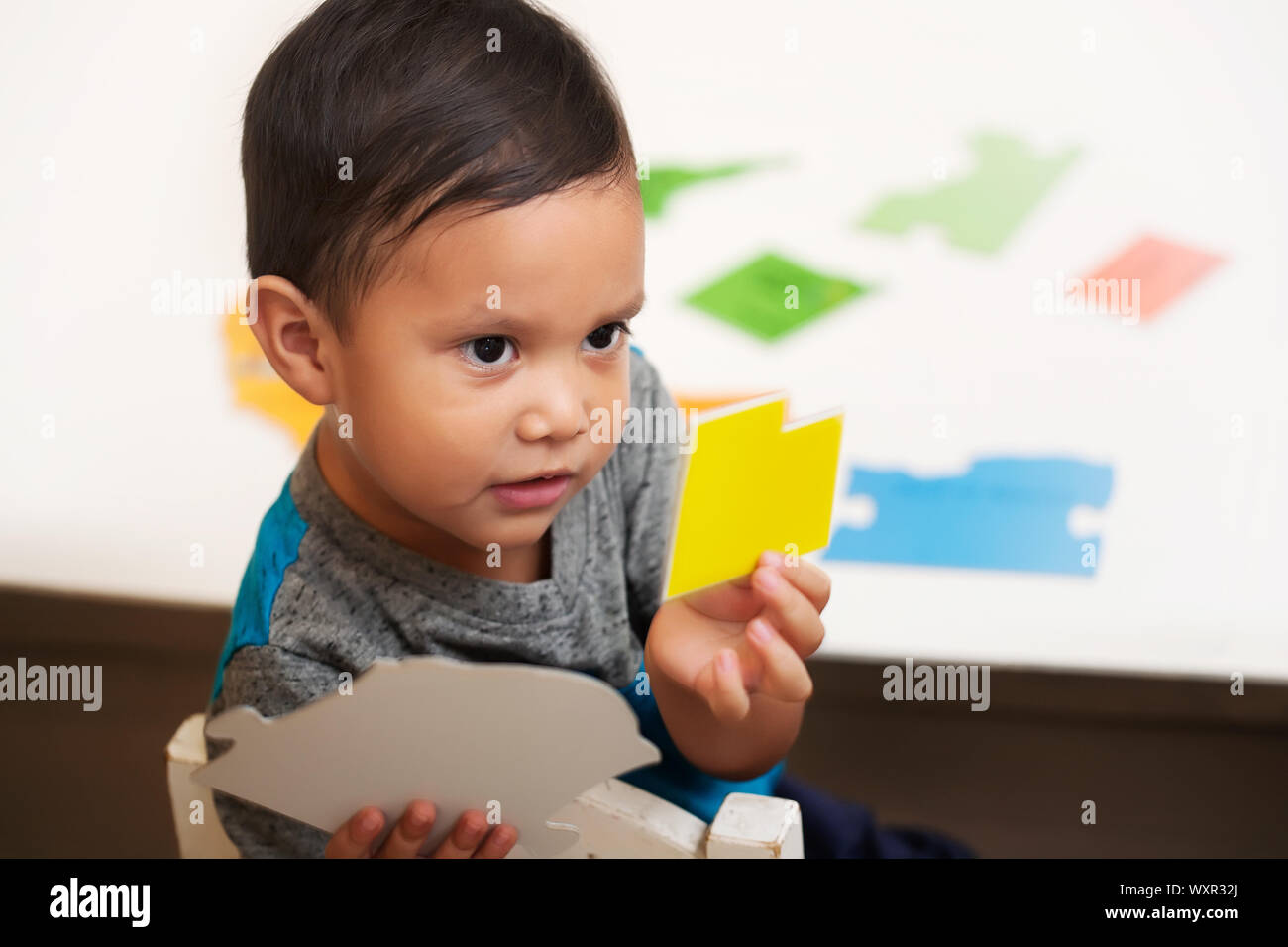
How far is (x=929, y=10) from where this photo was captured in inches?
50.6

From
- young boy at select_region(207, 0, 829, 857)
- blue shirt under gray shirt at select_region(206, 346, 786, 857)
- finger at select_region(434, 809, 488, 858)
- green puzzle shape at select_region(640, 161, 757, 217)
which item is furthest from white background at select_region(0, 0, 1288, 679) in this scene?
finger at select_region(434, 809, 488, 858)

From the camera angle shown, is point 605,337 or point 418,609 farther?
point 418,609

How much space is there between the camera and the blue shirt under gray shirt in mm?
676

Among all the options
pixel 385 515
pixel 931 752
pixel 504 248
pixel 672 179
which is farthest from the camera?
pixel 931 752

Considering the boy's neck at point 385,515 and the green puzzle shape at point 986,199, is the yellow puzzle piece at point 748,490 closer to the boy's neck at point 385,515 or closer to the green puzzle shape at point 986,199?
the boy's neck at point 385,515

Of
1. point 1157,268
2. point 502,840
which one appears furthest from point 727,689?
point 1157,268

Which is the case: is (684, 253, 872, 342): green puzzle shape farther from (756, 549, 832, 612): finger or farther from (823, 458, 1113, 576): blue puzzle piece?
(756, 549, 832, 612): finger

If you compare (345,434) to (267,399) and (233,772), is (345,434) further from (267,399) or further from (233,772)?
(267,399)

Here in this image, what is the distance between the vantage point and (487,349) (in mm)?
578

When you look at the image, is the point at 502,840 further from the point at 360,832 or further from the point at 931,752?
the point at 931,752

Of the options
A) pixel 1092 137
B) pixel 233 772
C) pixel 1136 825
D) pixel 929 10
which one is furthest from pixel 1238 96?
pixel 233 772

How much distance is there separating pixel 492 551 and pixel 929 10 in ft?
2.88

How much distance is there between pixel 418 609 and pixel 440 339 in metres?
0.22
